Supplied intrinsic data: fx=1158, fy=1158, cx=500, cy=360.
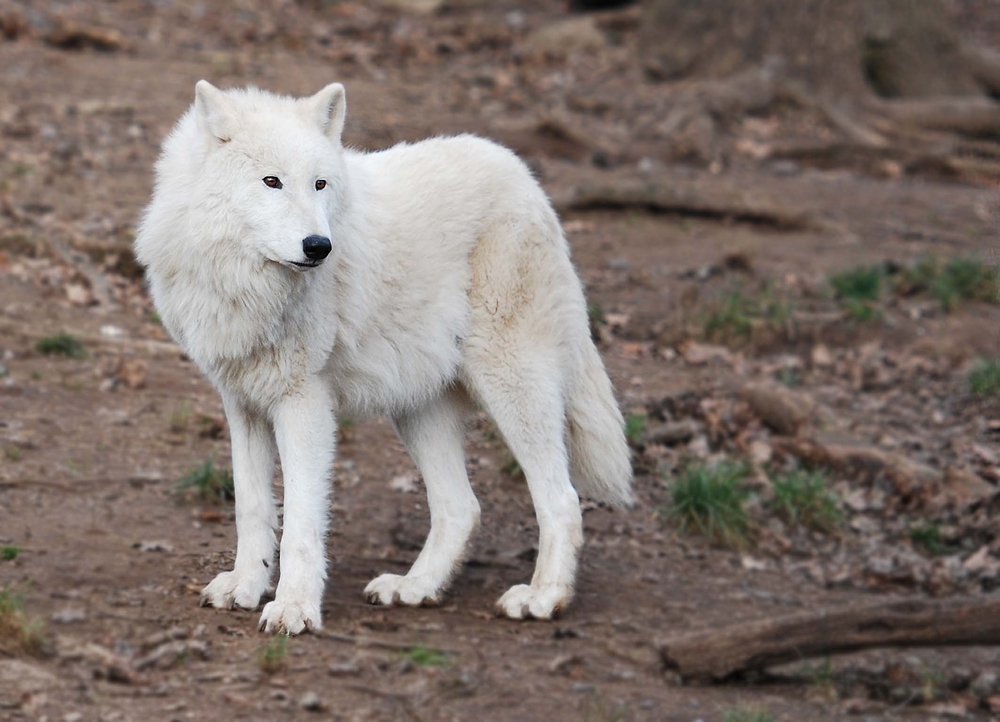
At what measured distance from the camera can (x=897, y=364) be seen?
27.8 ft

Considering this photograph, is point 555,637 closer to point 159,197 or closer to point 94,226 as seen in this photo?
point 159,197

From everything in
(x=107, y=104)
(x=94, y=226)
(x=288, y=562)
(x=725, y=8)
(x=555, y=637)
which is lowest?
(x=555, y=637)

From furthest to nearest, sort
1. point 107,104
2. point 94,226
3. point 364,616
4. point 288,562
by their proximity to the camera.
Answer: point 107,104 < point 94,226 < point 364,616 < point 288,562

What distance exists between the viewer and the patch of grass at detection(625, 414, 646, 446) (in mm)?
6992

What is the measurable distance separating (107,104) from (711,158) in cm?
620

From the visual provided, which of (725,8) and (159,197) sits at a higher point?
(725,8)

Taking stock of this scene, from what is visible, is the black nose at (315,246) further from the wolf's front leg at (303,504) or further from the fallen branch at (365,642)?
the fallen branch at (365,642)

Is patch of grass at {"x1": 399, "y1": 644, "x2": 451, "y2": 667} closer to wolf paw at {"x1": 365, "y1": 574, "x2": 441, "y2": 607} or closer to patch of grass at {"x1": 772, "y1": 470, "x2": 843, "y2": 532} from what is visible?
wolf paw at {"x1": 365, "y1": 574, "x2": 441, "y2": 607}

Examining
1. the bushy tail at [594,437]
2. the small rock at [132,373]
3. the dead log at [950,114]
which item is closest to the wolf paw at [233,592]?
the bushy tail at [594,437]

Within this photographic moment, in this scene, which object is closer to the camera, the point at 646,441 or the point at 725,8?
the point at 646,441

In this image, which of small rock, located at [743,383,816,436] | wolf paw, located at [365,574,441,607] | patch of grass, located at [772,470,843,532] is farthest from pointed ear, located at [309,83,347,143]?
small rock, located at [743,383,816,436]

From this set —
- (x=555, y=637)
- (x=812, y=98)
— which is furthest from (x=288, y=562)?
(x=812, y=98)

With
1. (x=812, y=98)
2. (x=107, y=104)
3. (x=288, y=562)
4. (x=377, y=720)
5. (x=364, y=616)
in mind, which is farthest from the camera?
(x=812, y=98)

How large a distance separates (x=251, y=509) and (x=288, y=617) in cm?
52
